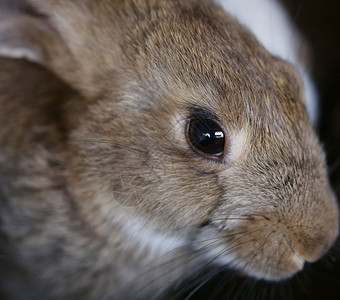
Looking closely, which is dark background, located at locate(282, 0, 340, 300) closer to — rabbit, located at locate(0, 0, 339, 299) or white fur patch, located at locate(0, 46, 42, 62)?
rabbit, located at locate(0, 0, 339, 299)

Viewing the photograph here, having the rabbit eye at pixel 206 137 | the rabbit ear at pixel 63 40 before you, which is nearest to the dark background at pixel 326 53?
the rabbit eye at pixel 206 137

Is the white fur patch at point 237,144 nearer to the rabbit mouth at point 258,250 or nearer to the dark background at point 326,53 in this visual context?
the rabbit mouth at point 258,250

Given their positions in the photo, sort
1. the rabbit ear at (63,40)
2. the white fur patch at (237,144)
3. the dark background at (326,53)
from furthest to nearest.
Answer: the dark background at (326,53), the rabbit ear at (63,40), the white fur patch at (237,144)

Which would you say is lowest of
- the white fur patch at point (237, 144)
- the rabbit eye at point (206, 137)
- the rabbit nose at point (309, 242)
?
the rabbit nose at point (309, 242)

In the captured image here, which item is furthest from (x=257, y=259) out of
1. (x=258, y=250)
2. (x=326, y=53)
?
(x=326, y=53)

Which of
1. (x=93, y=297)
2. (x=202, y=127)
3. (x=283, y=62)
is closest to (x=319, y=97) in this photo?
(x=283, y=62)

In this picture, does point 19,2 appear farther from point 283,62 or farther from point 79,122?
point 283,62

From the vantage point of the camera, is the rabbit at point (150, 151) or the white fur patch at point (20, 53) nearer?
the rabbit at point (150, 151)

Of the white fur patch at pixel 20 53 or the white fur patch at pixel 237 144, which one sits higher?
the white fur patch at pixel 20 53
